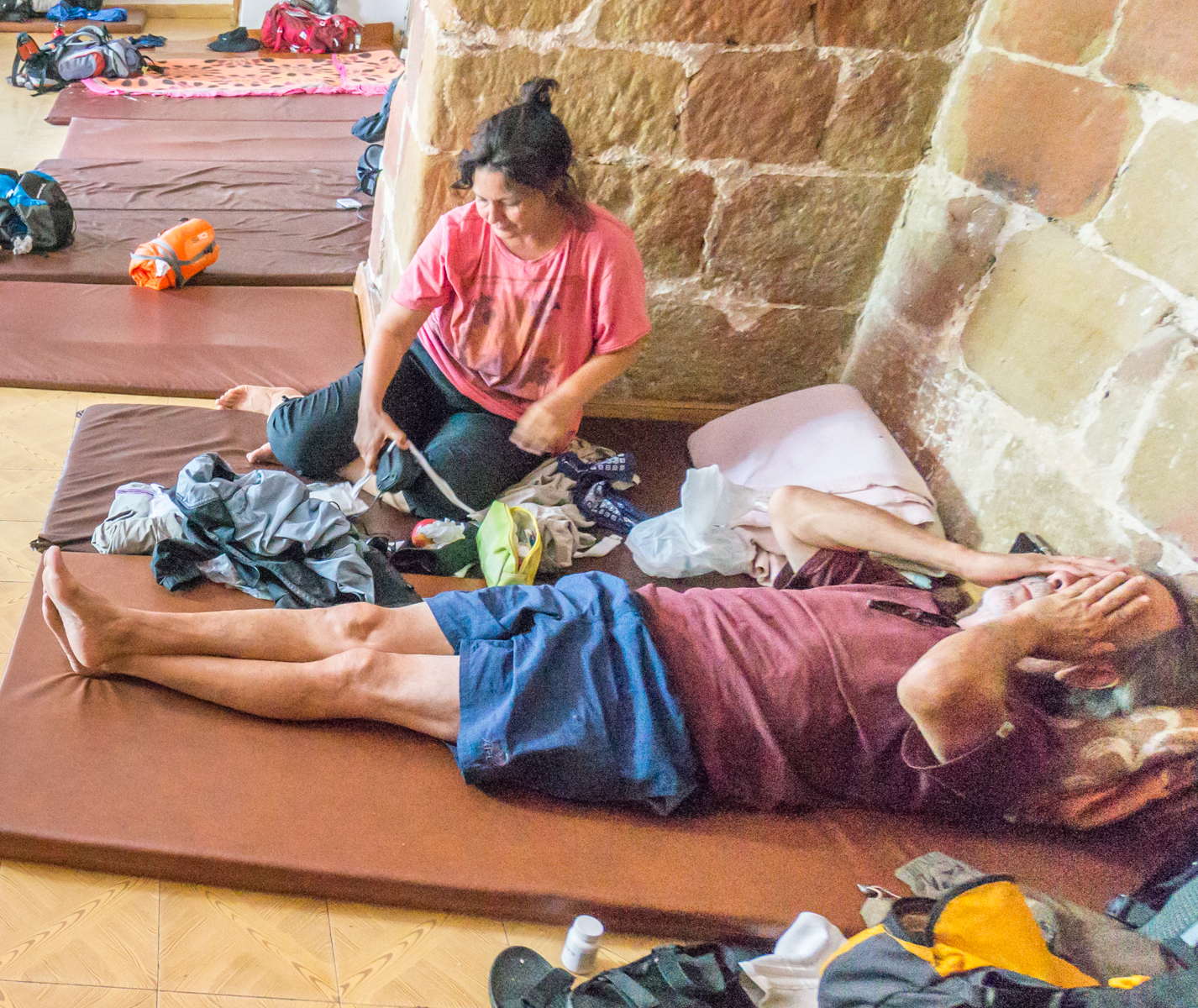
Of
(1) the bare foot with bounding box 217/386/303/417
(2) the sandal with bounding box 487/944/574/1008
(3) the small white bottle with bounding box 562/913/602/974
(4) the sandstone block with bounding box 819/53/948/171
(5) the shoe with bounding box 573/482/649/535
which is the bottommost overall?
(2) the sandal with bounding box 487/944/574/1008

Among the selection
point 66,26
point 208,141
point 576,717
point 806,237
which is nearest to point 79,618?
point 576,717

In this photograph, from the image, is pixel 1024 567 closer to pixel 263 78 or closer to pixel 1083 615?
pixel 1083 615

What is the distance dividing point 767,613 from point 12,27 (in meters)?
6.01

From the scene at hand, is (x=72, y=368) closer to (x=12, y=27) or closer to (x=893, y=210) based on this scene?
(x=893, y=210)

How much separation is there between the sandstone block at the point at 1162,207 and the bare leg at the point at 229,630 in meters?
1.44

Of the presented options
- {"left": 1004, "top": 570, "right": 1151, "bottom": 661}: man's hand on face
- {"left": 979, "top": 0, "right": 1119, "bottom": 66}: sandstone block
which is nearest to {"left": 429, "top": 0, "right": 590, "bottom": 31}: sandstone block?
{"left": 979, "top": 0, "right": 1119, "bottom": 66}: sandstone block

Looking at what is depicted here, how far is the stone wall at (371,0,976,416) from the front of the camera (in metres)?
1.90

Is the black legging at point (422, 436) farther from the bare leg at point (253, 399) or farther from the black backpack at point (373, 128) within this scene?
the black backpack at point (373, 128)

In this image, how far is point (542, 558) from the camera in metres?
1.88

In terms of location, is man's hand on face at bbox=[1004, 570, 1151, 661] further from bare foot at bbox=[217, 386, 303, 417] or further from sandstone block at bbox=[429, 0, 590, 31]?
bare foot at bbox=[217, 386, 303, 417]

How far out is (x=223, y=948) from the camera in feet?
4.09

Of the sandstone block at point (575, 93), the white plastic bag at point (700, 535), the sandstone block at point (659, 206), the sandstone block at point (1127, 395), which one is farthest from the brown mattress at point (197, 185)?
the sandstone block at point (1127, 395)

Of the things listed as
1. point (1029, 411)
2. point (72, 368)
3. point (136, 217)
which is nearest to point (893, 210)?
point (1029, 411)

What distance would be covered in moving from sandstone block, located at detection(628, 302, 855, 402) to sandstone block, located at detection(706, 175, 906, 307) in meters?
0.08
